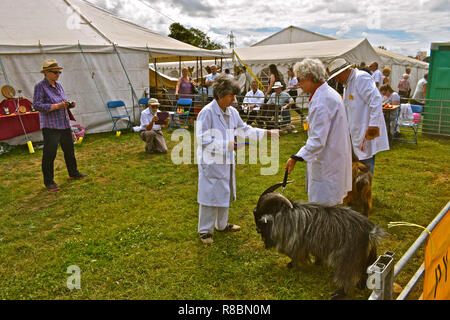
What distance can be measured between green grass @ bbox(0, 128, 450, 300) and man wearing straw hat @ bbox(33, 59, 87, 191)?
616mm

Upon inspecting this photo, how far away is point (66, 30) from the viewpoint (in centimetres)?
1112

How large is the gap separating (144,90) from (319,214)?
1081 centimetres

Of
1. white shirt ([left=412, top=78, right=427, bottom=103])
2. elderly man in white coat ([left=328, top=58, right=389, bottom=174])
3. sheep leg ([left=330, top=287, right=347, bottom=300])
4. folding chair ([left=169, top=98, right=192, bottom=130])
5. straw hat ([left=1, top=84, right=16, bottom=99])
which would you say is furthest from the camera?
white shirt ([left=412, top=78, right=427, bottom=103])

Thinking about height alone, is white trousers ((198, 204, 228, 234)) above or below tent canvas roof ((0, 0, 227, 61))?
below

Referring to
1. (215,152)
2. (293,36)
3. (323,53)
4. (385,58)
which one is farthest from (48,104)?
(293,36)

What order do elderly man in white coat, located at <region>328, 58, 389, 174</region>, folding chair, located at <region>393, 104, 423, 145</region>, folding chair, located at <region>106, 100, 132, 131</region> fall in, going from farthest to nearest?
1. folding chair, located at <region>106, 100, 132, 131</region>
2. folding chair, located at <region>393, 104, 423, 145</region>
3. elderly man in white coat, located at <region>328, 58, 389, 174</region>

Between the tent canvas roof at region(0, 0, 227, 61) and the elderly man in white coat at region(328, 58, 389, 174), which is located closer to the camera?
the elderly man in white coat at region(328, 58, 389, 174)

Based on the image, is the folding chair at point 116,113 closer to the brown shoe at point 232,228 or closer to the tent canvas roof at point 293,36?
the brown shoe at point 232,228

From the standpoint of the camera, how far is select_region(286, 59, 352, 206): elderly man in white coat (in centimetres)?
326

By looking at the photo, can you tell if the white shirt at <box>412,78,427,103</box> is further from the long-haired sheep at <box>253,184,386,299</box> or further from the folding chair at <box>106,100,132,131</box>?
the long-haired sheep at <box>253,184,386,299</box>

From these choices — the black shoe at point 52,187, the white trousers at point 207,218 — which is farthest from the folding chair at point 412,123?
the black shoe at point 52,187

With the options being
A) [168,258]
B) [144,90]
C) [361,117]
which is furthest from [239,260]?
[144,90]

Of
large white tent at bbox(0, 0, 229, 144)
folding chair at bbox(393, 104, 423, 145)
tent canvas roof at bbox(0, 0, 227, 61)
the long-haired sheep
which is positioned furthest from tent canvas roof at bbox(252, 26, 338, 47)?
the long-haired sheep

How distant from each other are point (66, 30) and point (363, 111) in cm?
1044
